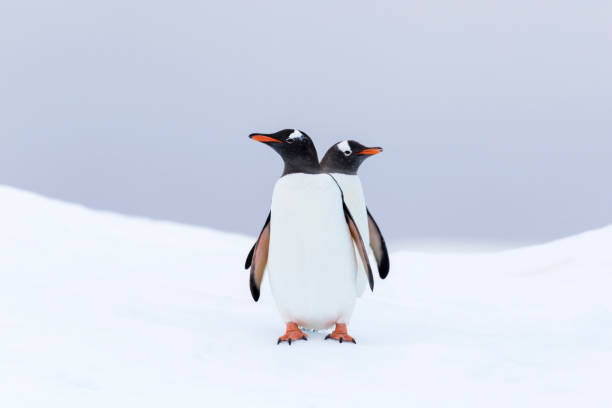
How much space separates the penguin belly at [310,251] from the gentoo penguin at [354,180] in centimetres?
100

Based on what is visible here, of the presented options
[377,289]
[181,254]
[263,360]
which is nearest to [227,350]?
[263,360]

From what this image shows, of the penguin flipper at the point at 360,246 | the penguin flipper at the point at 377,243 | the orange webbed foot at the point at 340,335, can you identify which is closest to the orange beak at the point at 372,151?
the penguin flipper at the point at 377,243

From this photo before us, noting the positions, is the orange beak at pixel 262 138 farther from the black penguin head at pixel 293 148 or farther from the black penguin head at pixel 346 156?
the black penguin head at pixel 346 156

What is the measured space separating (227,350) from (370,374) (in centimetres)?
79

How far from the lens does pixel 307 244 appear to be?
3670 mm

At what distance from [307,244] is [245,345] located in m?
0.66

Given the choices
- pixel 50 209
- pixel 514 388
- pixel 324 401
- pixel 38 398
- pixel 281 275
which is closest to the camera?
pixel 38 398

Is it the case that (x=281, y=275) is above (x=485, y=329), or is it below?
above

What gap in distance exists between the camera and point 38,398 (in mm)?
2439

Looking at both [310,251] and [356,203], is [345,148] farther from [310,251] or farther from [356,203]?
[310,251]

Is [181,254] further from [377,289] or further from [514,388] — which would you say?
[514,388]

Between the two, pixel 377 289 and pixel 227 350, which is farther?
pixel 377 289

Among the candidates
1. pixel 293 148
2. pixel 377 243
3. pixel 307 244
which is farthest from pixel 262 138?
pixel 377 243

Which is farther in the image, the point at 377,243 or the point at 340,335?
the point at 377,243
